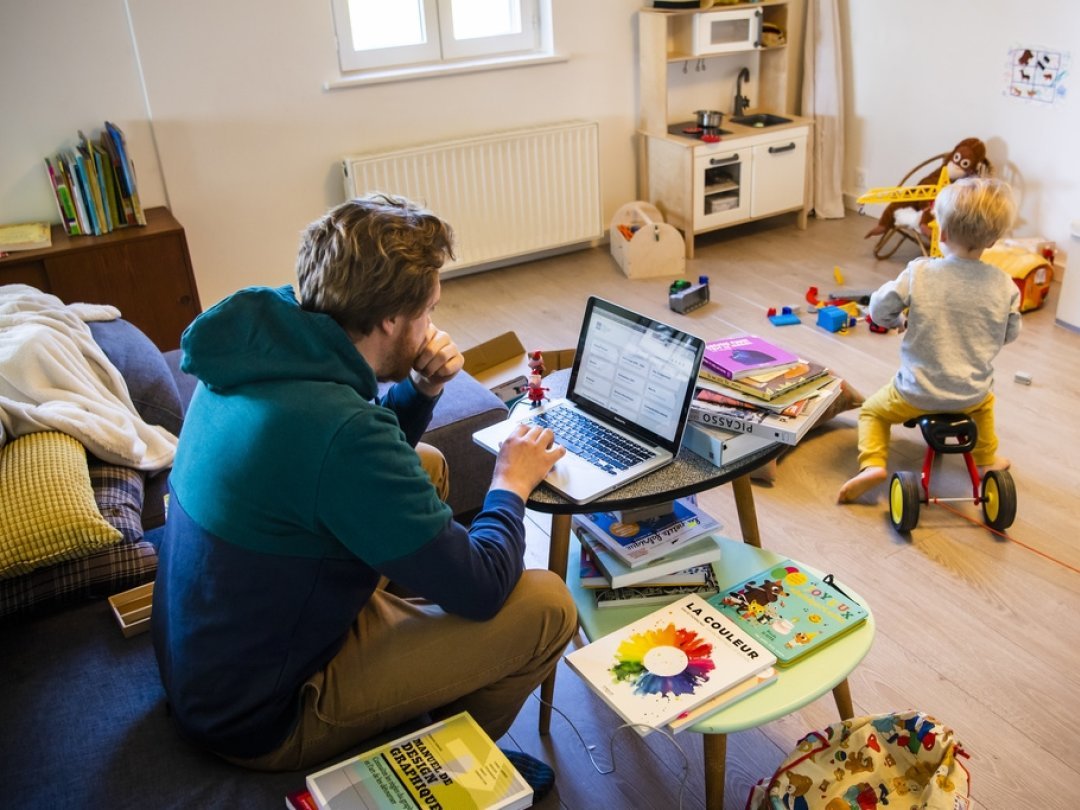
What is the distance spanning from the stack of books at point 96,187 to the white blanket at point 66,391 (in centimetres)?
117

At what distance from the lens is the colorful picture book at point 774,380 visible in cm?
191

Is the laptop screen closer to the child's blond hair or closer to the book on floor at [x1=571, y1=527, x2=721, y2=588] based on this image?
the book on floor at [x1=571, y1=527, x2=721, y2=588]

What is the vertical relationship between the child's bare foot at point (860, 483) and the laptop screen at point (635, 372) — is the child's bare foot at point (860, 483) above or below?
below

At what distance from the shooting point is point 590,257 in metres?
4.84

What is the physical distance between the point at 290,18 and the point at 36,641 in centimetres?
290

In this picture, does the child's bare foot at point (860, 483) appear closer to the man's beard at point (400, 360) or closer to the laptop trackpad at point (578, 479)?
the laptop trackpad at point (578, 479)

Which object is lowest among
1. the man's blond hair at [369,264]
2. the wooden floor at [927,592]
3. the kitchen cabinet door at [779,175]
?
the wooden floor at [927,592]

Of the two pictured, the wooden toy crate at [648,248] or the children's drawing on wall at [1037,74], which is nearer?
the children's drawing on wall at [1037,74]

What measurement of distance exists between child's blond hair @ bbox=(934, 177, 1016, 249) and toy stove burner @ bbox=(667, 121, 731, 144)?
2.08 meters

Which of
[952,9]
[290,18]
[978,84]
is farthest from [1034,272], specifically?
[290,18]

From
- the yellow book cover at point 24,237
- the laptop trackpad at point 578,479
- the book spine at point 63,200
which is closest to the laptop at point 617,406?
the laptop trackpad at point 578,479

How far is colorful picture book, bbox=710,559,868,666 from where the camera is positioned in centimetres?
168

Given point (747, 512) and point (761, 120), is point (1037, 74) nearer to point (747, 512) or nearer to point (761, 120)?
point (761, 120)

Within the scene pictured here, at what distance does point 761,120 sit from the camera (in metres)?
4.87
